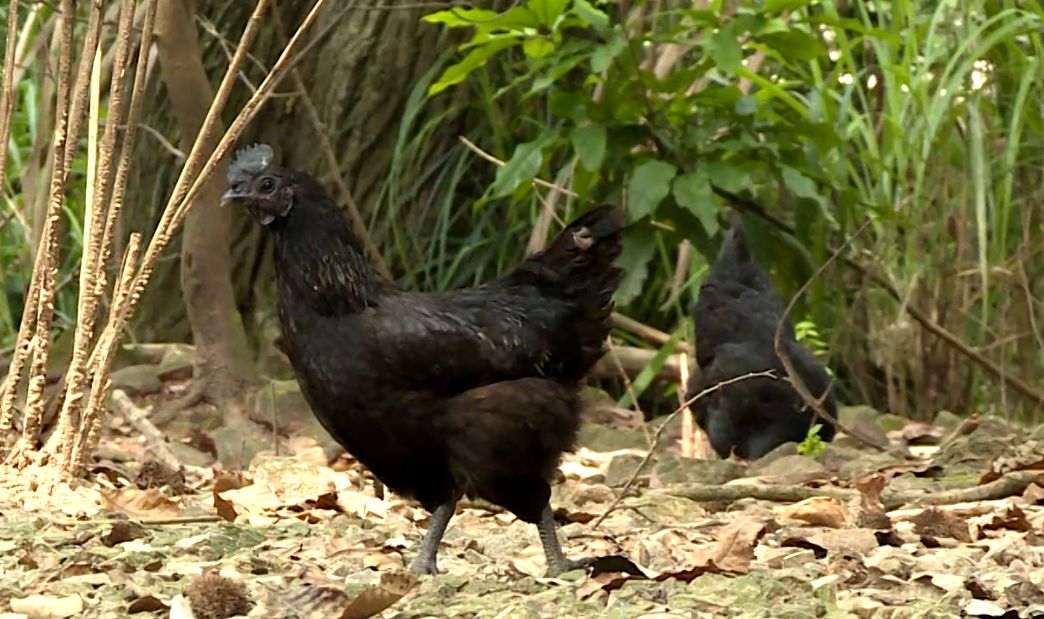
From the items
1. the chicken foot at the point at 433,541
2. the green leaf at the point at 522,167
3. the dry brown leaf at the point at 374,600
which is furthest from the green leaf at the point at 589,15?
the dry brown leaf at the point at 374,600

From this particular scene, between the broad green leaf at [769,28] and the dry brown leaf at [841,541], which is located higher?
the broad green leaf at [769,28]

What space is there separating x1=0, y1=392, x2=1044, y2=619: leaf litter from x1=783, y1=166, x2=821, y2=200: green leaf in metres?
0.83

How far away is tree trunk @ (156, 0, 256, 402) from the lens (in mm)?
4961

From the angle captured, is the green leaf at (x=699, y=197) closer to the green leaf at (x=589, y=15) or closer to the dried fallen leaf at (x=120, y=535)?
the green leaf at (x=589, y=15)

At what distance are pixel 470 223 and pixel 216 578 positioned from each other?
13.0 feet

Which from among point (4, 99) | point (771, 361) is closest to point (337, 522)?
point (4, 99)

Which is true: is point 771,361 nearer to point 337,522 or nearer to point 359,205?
point 359,205

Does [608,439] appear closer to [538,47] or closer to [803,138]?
[803,138]

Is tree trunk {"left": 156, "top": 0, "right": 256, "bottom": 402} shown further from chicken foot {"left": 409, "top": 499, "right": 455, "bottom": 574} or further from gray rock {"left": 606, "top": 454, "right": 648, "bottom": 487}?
chicken foot {"left": 409, "top": 499, "right": 455, "bottom": 574}

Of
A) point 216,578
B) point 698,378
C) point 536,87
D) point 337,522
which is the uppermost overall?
point 536,87

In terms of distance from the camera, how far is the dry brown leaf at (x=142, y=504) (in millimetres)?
3633

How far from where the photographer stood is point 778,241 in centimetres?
555

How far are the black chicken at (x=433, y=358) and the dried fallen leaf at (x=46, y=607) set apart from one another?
741 mm

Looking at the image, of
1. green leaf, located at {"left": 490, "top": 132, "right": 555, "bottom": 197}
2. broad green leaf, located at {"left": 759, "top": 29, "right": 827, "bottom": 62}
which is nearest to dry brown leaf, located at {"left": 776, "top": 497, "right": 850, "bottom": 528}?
green leaf, located at {"left": 490, "top": 132, "right": 555, "bottom": 197}
